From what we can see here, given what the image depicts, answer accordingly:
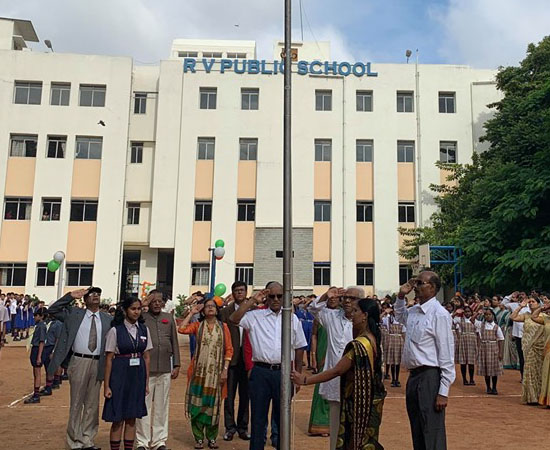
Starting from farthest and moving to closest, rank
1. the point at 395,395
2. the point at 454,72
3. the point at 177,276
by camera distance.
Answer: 1. the point at 454,72
2. the point at 177,276
3. the point at 395,395

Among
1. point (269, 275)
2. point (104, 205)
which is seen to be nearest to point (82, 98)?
point (104, 205)

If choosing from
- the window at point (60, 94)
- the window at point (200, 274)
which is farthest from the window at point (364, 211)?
the window at point (60, 94)

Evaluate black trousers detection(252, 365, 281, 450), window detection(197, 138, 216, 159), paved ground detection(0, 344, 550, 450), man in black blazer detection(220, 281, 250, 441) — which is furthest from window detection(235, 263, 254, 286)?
black trousers detection(252, 365, 281, 450)

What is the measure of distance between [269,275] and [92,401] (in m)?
22.2

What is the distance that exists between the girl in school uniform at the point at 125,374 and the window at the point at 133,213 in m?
24.6

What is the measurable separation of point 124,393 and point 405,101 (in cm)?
2745

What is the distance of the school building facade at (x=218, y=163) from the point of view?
28766 mm

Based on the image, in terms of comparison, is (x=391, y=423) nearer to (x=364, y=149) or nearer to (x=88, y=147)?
(x=364, y=149)

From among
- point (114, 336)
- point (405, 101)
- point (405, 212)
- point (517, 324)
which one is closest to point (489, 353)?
point (517, 324)

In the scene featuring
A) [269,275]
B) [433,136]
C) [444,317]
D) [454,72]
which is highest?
[454,72]

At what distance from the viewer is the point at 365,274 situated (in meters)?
29.4

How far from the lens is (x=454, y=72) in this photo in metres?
30.5

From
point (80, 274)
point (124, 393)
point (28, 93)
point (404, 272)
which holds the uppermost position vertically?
point (28, 93)

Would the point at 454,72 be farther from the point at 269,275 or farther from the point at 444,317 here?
the point at 444,317
